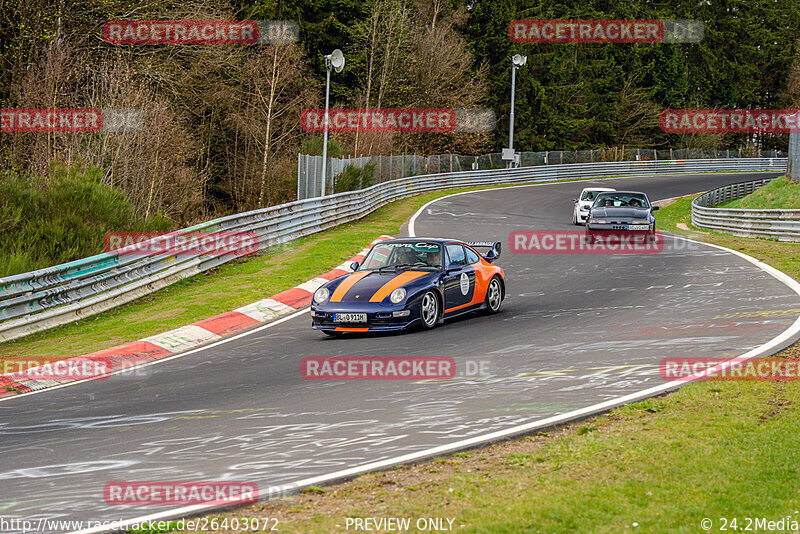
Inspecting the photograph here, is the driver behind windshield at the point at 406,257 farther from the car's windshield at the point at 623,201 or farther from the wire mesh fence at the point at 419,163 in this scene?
the wire mesh fence at the point at 419,163

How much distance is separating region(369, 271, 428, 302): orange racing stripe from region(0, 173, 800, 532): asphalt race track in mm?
614

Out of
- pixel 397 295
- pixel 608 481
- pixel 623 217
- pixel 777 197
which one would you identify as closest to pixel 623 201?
pixel 623 217

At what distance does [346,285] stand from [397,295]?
0.98m

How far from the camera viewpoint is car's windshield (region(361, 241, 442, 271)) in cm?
1330

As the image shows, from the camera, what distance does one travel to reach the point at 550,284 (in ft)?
55.7

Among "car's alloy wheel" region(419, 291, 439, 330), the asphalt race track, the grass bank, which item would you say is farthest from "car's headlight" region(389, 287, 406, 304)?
the grass bank

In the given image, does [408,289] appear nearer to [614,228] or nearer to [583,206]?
[614,228]

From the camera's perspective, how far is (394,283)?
12453mm

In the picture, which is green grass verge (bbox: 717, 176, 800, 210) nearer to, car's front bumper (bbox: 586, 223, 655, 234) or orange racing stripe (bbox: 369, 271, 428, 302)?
car's front bumper (bbox: 586, 223, 655, 234)

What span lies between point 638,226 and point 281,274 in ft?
34.6

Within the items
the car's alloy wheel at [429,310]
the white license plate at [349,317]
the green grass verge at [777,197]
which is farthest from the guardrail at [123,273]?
the green grass verge at [777,197]

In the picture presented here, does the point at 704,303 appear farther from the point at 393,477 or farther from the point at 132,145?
the point at 132,145

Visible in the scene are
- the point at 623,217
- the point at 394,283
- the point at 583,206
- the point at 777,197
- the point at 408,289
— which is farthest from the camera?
the point at 777,197

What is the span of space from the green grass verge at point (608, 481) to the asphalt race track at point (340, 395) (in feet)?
1.67
